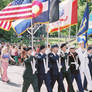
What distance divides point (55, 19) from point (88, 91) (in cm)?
300

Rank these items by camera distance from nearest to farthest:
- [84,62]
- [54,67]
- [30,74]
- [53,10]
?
[30,74], [54,67], [53,10], [84,62]

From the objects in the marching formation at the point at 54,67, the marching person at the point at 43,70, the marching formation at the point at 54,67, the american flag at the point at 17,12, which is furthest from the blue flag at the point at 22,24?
the marching person at the point at 43,70

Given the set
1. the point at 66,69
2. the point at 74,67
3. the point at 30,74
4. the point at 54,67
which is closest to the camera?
the point at 30,74

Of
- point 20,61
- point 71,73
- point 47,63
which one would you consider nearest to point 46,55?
point 47,63

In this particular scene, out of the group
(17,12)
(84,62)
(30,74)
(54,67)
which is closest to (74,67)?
(84,62)

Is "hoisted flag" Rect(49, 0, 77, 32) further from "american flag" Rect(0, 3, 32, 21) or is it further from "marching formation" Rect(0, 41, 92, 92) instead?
"marching formation" Rect(0, 41, 92, 92)

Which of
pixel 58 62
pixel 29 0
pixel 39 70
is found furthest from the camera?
pixel 29 0

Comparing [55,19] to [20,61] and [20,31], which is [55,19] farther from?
[20,61]

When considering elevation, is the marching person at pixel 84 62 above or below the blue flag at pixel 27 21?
below

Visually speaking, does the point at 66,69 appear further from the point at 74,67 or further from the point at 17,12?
the point at 17,12

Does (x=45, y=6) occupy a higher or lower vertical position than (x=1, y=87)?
higher

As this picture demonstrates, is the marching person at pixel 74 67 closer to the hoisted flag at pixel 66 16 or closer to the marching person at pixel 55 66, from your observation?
the marching person at pixel 55 66

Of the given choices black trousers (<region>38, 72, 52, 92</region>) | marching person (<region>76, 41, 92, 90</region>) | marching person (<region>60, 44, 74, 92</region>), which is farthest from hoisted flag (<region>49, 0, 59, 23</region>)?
black trousers (<region>38, 72, 52, 92</region>)

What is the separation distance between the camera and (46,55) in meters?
9.41
